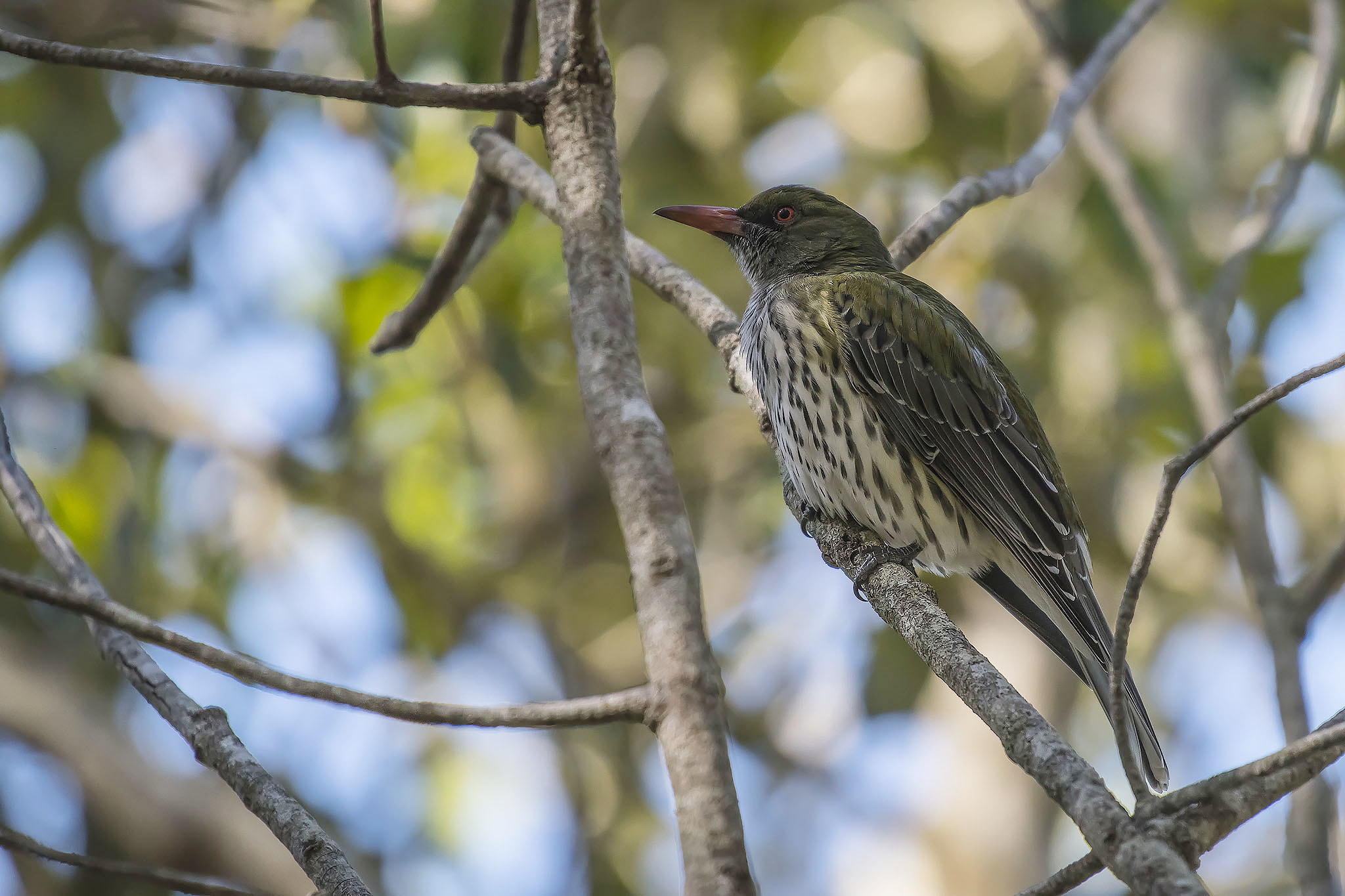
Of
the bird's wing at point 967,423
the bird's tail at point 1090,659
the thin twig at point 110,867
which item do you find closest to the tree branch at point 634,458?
the thin twig at point 110,867

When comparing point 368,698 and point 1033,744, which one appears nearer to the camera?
point 368,698

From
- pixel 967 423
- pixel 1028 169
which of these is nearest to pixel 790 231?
pixel 967 423

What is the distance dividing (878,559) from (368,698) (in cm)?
223

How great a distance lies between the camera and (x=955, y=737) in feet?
23.4

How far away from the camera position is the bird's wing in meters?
4.21

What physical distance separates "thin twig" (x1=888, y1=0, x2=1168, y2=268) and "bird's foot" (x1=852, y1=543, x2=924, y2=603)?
88 cm

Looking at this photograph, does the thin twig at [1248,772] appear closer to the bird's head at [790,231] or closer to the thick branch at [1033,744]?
the thick branch at [1033,744]

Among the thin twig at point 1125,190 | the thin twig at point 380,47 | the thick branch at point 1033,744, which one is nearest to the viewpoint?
the thick branch at point 1033,744

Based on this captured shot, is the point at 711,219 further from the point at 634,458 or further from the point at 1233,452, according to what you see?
the point at 634,458

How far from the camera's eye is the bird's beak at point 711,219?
5.07m

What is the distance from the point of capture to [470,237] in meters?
3.69

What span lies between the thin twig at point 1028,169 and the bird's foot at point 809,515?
824 millimetres

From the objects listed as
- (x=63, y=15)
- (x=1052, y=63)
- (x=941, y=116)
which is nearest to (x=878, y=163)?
(x=941, y=116)

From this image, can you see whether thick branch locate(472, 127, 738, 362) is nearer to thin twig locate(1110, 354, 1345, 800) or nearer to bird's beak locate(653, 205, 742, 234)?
bird's beak locate(653, 205, 742, 234)
